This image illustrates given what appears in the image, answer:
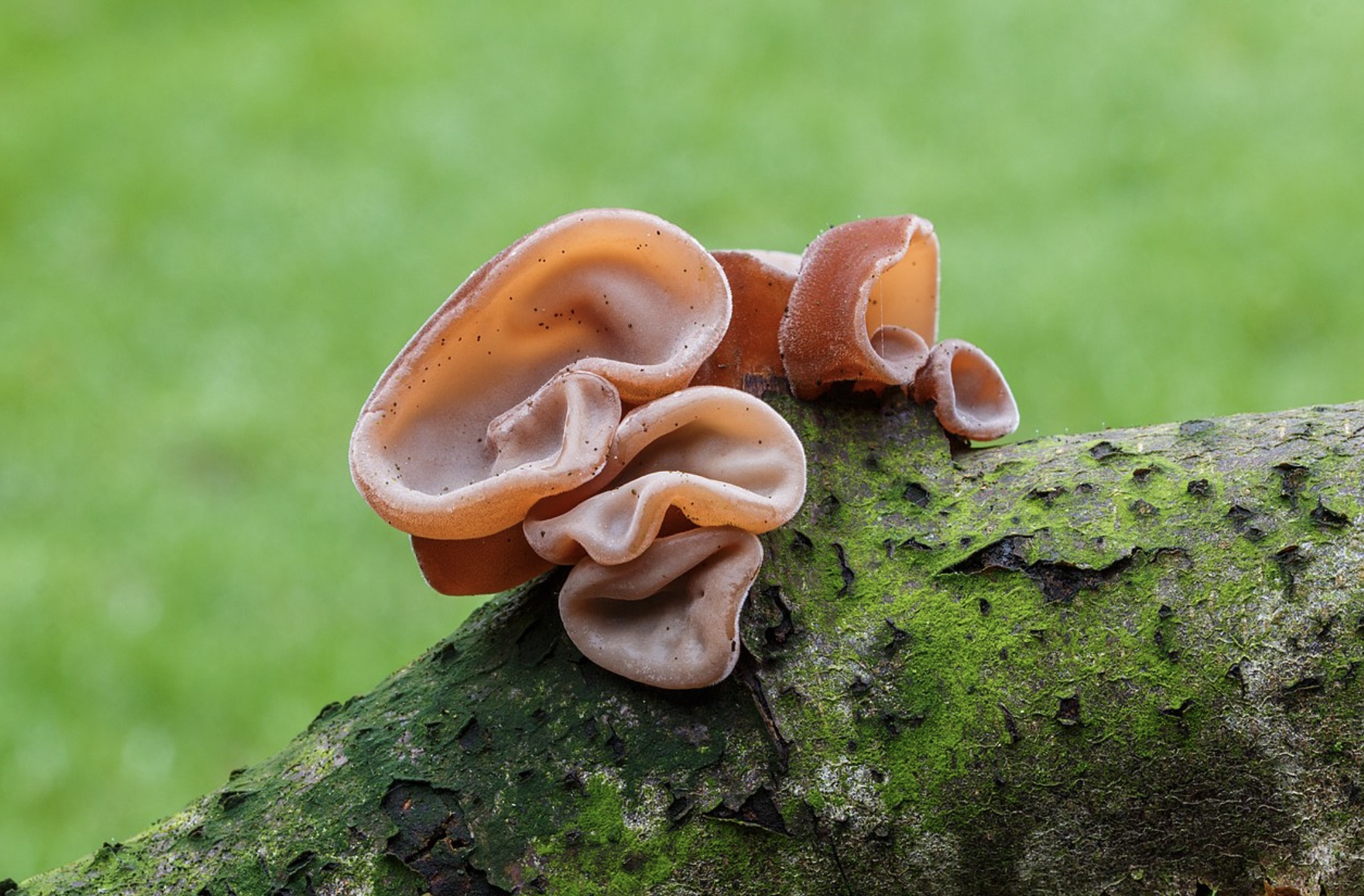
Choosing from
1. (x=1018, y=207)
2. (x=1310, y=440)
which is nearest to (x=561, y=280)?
(x=1310, y=440)

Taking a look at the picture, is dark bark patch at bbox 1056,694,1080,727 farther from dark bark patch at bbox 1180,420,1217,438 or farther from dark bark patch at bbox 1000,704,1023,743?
dark bark patch at bbox 1180,420,1217,438

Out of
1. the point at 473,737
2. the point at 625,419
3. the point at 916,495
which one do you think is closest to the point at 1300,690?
the point at 916,495

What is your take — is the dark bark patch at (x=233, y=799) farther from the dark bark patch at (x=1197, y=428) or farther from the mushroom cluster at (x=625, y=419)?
the dark bark patch at (x=1197, y=428)

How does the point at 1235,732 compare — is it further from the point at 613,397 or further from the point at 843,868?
the point at 613,397

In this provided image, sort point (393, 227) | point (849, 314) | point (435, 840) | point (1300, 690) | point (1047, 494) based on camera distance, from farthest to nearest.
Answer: point (393, 227)
point (849, 314)
point (1047, 494)
point (435, 840)
point (1300, 690)

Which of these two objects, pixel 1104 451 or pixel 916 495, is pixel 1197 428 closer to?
pixel 1104 451

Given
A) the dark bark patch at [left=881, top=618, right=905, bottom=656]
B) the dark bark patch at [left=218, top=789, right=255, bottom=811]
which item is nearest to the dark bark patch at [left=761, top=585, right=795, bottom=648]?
the dark bark patch at [left=881, top=618, right=905, bottom=656]
